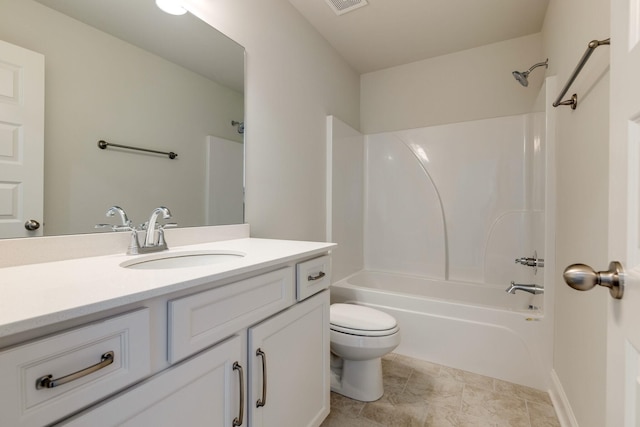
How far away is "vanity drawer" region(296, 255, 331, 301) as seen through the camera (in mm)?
1099

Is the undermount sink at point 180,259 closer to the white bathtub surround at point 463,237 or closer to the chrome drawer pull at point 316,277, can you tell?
the chrome drawer pull at point 316,277

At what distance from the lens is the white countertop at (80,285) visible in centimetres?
46

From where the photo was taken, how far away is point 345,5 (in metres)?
1.95


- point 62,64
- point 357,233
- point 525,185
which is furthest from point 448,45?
point 62,64

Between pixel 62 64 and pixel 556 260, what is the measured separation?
2419 mm

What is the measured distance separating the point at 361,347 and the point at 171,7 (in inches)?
71.8

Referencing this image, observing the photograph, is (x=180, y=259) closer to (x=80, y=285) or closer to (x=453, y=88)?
(x=80, y=285)

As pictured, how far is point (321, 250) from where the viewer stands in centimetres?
120

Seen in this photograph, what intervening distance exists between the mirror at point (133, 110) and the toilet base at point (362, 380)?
106cm

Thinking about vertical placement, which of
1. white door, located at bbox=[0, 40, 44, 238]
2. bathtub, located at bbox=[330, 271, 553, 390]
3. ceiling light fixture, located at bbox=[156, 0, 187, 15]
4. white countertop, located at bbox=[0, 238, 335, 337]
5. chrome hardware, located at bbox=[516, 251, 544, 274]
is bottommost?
bathtub, located at bbox=[330, 271, 553, 390]

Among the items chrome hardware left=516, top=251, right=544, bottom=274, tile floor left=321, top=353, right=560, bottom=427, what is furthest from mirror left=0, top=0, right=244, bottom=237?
chrome hardware left=516, top=251, right=544, bottom=274

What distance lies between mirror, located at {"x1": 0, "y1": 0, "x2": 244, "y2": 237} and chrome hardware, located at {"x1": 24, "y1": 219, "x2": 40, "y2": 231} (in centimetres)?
2

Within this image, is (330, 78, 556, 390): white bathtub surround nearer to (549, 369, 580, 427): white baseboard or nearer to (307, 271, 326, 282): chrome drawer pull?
(549, 369, 580, 427): white baseboard

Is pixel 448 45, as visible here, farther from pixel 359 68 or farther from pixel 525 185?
pixel 525 185
